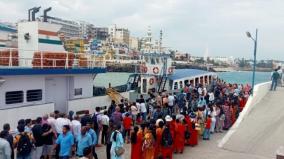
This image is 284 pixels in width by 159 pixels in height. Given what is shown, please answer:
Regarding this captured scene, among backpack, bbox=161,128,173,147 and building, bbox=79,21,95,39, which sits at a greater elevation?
building, bbox=79,21,95,39

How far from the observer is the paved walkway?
12.0m

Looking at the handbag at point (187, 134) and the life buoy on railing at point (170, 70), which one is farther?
the life buoy on railing at point (170, 70)

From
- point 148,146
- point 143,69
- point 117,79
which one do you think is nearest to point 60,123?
point 148,146

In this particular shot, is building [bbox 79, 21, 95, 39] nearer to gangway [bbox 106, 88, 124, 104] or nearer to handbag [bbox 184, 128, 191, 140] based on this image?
gangway [bbox 106, 88, 124, 104]

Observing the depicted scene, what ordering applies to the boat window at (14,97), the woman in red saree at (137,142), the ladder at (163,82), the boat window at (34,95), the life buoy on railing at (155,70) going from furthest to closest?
1. the ladder at (163,82)
2. the life buoy on railing at (155,70)
3. the boat window at (34,95)
4. the boat window at (14,97)
5. the woman in red saree at (137,142)

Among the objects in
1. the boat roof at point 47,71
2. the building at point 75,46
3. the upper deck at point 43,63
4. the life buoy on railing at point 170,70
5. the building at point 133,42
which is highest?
the building at point 133,42

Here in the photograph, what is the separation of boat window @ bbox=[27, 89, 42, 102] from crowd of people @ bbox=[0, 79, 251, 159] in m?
2.90

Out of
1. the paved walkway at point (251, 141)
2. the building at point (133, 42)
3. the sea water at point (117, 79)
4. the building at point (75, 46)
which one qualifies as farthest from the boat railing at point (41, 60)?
the building at point (133, 42)

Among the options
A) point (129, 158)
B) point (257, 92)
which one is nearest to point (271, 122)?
point (257, 92)

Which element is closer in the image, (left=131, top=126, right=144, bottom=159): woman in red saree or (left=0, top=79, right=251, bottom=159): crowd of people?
(left=0, top=79, right=251, bottom=159): crowd of people

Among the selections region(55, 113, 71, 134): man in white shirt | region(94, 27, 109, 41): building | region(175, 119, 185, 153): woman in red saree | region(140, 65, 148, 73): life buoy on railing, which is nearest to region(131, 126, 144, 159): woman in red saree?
region(55, 113, 71, 134): man in white shirt

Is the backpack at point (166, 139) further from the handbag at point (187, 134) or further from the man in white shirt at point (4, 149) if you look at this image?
the man in white shirt at point (4, 149)

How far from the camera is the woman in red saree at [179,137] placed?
40.8ft

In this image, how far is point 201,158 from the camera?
38.7 feet
